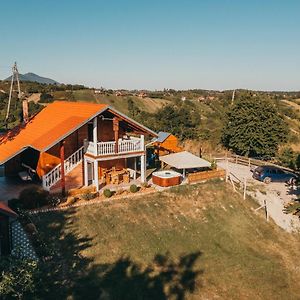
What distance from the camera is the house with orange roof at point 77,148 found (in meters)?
22.0

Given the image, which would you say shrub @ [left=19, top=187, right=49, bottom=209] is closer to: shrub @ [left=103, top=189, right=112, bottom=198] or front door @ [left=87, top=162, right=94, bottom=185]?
shrub @ [left=103, top=189, right=112, bottom=198]

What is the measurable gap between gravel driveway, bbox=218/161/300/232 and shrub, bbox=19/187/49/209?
14275 mm

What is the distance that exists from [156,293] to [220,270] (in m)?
3.98

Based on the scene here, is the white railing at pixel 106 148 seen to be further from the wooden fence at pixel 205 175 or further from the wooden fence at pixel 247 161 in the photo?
the wooden fence at pixel 247 161

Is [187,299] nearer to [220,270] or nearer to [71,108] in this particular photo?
[220,270]

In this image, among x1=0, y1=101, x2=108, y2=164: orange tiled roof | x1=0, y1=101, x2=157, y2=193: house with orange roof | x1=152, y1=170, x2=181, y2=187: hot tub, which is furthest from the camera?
x1=152, y1=170, x2=181, y2=187: hot tub

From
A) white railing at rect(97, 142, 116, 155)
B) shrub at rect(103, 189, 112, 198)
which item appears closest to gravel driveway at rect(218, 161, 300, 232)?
white railing at rect(97, 142, 116, 155)

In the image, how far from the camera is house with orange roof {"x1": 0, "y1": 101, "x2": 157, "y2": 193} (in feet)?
72.1

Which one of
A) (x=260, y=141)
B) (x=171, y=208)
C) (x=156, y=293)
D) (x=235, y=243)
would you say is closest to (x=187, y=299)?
(x=156, y=293)

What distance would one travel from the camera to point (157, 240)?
61.8 ft

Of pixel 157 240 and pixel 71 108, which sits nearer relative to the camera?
pixel 157 240

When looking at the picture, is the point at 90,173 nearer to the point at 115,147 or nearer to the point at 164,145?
the point at 115,147

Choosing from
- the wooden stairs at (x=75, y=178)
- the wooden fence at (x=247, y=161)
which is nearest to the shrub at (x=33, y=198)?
the wooden stairs at (x=75, y=178)

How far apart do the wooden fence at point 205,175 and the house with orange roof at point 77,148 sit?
3.63m
